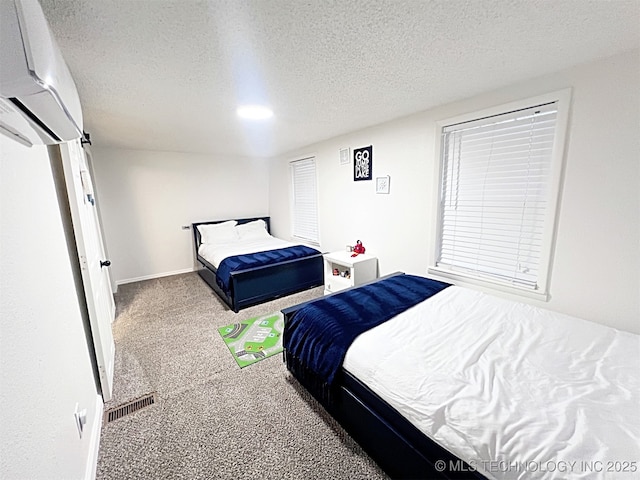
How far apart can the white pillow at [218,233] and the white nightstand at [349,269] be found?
6.58ft

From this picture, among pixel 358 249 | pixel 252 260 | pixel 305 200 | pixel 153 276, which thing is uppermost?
pixel 305 200

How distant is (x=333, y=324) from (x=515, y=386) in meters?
0.97

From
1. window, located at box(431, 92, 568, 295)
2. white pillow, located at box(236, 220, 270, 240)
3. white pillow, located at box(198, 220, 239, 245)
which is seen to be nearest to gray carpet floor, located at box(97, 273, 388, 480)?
window, located at box(431, 92, 568, 295)

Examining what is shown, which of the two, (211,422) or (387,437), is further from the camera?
(211,422)

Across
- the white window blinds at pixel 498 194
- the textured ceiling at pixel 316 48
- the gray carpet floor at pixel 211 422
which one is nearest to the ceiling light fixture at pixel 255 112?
the textured ceiling at pixel 316 48

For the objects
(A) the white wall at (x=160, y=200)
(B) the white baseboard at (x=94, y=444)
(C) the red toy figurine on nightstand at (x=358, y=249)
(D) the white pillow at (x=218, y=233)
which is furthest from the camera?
(D) the white pillow at (x=218, y=233)

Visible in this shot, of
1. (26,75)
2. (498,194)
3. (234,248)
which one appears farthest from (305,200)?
(26,75)

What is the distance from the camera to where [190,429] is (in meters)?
1.63

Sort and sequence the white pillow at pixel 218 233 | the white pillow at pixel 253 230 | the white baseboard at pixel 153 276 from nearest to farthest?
the white baseboard at pixel 153 276
the white pillow at pixel 218 233
the white pillow at pixel 253 230

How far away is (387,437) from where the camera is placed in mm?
1296

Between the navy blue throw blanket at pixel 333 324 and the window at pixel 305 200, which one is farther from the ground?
the window at pixel 305 200

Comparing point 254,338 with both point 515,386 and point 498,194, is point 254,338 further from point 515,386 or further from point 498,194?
point 498,194

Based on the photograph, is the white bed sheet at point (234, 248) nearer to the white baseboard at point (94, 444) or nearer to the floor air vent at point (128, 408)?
the floor air vent at point (128, 408)

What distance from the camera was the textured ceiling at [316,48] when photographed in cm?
113
